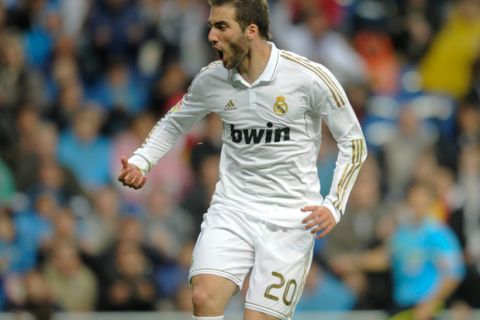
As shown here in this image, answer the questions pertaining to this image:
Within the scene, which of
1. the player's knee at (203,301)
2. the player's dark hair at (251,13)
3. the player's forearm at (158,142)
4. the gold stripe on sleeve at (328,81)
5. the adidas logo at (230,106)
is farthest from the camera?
the player's forearm at (158,142)

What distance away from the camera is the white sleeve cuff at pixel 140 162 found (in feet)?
24.3

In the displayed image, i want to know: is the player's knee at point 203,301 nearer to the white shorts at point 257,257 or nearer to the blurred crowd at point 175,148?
the white shorts at point 257,257

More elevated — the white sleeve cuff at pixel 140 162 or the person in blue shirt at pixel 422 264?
the white sleeve cuff at pixel 140 162

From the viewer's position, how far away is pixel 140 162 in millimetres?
7453

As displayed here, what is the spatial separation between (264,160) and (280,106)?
316 mm

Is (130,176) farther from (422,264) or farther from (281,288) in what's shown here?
(422,264)

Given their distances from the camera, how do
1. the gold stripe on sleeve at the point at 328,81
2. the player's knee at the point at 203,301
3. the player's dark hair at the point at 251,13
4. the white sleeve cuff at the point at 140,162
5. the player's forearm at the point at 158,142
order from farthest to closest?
the player's forearm at the point at 158,142, the white sleeve cuff at the point at 140,162, the gold stripe on sleeve at the point at 328,81, the player's dark hair at the point at 251,13, the player's knee at the point at 203,301

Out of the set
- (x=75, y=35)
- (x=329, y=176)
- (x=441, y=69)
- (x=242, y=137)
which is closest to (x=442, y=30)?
(x=441, y=69)

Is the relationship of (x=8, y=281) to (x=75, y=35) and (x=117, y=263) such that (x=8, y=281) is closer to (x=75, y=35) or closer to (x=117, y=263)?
(x=117, y=263)

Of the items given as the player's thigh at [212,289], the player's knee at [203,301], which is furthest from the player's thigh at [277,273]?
the player's knee at [203,301]

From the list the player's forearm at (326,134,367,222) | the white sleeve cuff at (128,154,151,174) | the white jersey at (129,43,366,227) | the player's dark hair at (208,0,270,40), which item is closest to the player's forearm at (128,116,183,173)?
the white sleeve cuff at (128,154,151,174)

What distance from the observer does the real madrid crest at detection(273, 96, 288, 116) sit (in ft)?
23.7

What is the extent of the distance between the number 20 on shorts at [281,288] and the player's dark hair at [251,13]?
1352 millimetres

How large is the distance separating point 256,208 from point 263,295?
0.49 m
